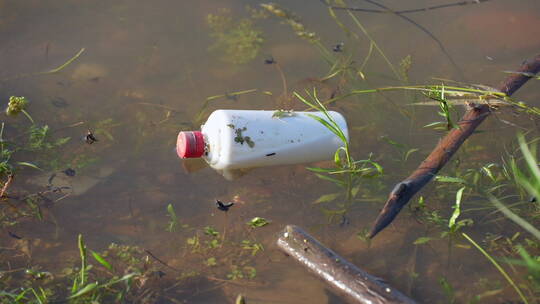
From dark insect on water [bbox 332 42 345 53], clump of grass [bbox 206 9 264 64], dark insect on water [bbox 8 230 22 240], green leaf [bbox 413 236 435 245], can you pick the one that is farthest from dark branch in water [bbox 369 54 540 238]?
dark insect on water [bbox 8 230 22 240]

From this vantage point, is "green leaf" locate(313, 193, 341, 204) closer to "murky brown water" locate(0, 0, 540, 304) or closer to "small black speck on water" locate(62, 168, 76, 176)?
"murky brown water" locate(0, 0, 540, 304)

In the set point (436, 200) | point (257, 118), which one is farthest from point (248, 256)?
point (436, 200)

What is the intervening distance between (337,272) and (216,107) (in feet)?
4.96

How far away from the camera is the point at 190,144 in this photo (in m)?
2.75

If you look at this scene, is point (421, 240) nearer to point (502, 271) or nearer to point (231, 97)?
point (502, 271)

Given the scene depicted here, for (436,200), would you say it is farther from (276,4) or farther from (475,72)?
(276,4)

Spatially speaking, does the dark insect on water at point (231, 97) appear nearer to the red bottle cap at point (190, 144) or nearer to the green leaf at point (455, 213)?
the red bottle cap at point (190, 144)

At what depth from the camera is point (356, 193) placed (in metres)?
3.13

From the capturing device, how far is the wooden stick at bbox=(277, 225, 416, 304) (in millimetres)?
2443

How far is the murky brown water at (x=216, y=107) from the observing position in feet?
9.24

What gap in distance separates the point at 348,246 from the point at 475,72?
1822 mm

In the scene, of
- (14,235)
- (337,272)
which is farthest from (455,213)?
(14,235)

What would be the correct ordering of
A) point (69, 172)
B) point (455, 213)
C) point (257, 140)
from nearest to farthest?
point (455, 213) → point (257, 140) → point (69, 172)

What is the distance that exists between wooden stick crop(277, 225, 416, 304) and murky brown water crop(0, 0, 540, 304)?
0.41 ft
